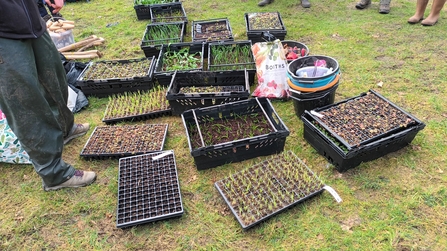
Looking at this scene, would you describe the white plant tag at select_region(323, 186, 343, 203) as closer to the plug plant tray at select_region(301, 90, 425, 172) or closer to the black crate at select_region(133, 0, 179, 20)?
the plug plant tray at select_region(301, 90, 425, 172)

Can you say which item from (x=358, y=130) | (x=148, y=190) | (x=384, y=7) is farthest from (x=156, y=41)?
(x=384, y=7)

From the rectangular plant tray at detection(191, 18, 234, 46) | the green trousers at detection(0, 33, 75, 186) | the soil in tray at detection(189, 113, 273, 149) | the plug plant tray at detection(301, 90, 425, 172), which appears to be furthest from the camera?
the rectangular plant tray at detection(191, 18, 234, 46)

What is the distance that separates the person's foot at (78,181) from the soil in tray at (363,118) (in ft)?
7.08

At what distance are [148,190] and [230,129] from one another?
991mm

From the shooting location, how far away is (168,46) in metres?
4.29

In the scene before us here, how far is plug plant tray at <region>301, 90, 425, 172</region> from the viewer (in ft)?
8.32

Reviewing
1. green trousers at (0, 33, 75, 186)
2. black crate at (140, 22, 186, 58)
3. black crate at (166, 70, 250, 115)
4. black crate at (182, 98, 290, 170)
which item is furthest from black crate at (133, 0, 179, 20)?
black crate at (182, 98, 290, 170)

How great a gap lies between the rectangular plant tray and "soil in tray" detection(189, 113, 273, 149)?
72.0 inches

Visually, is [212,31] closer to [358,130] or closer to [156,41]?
[156,41]

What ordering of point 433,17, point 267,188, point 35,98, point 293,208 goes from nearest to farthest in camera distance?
point 35,98
point 293,208
point 267,188
point 433,17

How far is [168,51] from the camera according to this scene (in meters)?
4.29

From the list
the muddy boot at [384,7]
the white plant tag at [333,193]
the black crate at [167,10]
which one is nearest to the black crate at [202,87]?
the white plant tag at [333,193]

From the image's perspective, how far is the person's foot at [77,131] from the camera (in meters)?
3.18

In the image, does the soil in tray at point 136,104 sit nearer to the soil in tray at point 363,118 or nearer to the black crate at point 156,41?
the black crate at point 156,41
